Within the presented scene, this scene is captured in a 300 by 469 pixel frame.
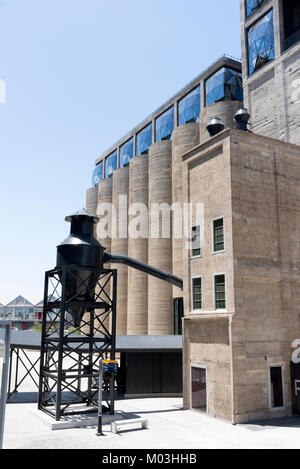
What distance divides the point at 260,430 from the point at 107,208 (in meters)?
50.7

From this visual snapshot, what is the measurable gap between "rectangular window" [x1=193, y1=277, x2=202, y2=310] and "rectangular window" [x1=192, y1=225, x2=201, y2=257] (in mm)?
1533

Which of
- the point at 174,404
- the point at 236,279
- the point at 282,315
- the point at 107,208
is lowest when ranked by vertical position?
the point at 174,404

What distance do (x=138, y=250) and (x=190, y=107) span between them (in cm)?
1937

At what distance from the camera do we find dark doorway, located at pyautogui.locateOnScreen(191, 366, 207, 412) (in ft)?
69.9

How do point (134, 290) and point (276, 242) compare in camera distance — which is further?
point (134, 290)

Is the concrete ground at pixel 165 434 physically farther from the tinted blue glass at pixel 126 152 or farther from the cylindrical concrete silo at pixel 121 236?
the tinted blue glass at pixel 126 152

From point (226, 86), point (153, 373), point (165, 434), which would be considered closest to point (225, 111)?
point (226, 86)

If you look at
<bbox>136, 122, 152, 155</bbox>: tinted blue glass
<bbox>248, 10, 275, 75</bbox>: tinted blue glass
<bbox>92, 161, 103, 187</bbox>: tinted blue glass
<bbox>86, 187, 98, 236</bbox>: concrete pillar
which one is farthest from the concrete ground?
<bbox>92, 161, 103, 187</bbox>: tinted blue glass

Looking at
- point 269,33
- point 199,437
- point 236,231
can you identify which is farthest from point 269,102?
point 199,437

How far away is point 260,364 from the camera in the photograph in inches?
794

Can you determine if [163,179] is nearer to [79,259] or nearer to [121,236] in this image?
[121,236]

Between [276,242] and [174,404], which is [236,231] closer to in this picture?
[276,242]

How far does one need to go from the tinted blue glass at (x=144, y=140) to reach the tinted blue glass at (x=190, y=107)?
8.42 meters

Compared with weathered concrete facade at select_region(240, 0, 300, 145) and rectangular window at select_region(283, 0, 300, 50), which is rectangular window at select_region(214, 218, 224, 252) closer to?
weathered concrete facade at select_region(240, 0, 300, 145)
